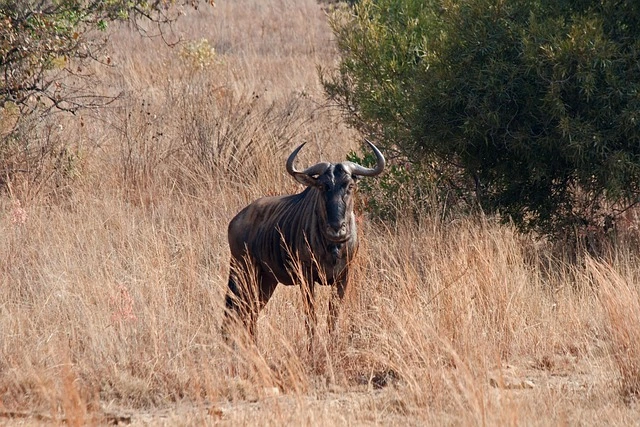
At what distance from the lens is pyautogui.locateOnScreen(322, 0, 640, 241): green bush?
29.5ft

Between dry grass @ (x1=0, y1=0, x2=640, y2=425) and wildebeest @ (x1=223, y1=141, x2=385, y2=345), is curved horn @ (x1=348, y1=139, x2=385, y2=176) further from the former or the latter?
dry grass @ (x1=0, y1=0, x2=640, y2=425)

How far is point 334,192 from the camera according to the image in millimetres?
7344

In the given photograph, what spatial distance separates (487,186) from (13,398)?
19.3 feet

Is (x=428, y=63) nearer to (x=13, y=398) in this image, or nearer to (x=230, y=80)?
(x=13, y=398)

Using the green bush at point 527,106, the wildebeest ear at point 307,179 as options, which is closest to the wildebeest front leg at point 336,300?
the wildebeest ear at point 307,179

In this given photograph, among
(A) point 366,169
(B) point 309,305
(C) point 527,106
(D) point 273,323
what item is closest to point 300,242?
(B) point 309,305

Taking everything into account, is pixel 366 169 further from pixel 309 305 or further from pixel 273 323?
pixel 273 323

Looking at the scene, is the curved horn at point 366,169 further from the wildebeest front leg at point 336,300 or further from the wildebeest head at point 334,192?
the wildebeest front leg at point 336,300

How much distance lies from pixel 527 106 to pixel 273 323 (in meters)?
3.48

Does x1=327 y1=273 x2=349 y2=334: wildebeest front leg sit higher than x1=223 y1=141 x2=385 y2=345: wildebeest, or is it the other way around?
x1=223 y1=141 x2=385 y2=345: wildebeest

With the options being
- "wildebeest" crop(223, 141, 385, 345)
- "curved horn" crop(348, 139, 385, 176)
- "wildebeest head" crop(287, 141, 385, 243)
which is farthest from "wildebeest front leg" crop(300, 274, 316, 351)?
"curved horn" crop(348, 139, 385, 176)

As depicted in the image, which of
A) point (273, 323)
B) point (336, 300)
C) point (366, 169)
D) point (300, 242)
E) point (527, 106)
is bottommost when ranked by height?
point (273, 323)

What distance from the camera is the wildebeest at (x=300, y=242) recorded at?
7.37 m

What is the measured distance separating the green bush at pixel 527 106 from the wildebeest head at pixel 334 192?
7.79 feet
